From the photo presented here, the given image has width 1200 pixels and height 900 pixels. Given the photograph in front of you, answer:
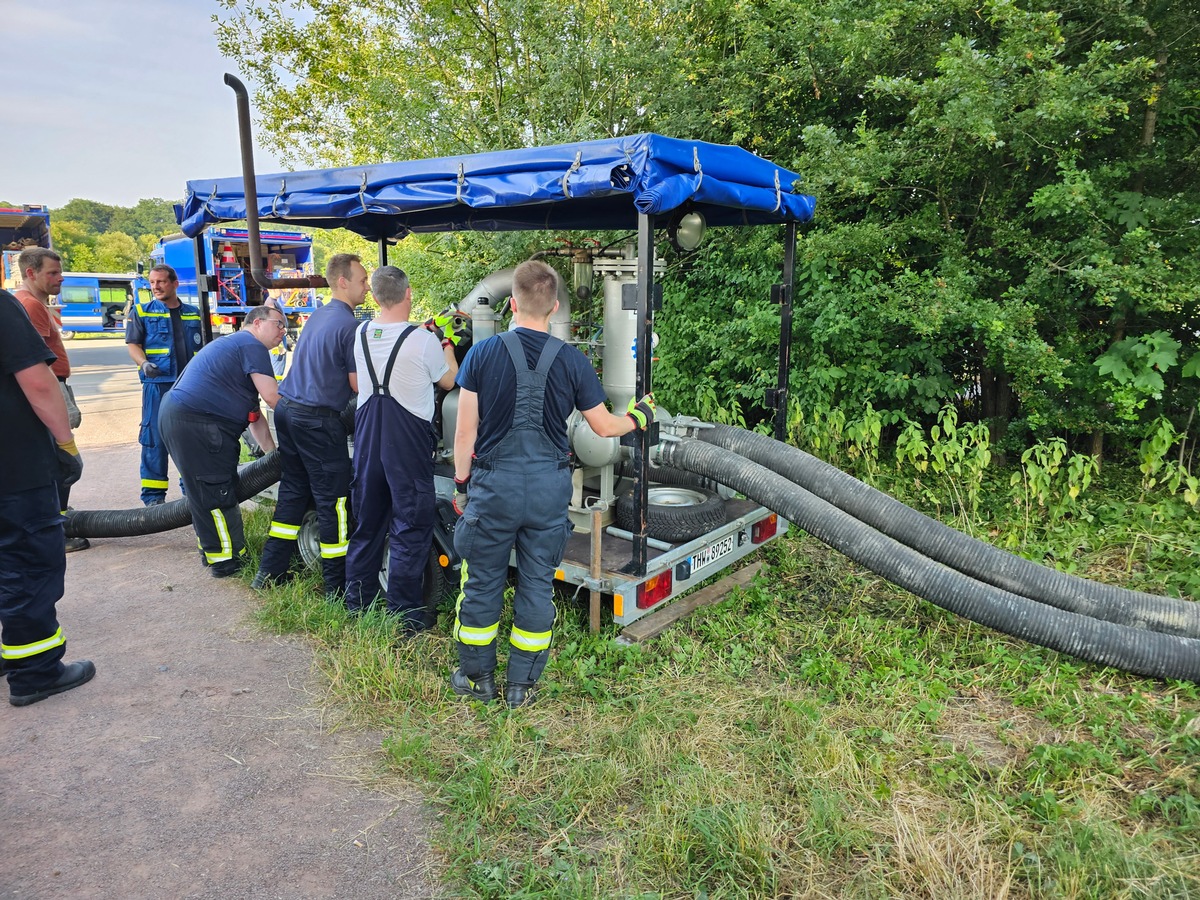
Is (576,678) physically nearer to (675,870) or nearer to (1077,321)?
(675,870)

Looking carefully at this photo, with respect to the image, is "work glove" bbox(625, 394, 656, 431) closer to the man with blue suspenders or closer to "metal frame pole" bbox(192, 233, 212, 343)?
the man with blue suspenders

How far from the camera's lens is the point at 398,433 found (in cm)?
400

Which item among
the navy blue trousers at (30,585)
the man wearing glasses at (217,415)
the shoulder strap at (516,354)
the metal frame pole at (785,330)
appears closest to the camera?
the shoulder strap at (516,354)

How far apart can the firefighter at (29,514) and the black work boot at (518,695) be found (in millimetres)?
2244

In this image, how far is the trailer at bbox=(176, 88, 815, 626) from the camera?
3543 mm

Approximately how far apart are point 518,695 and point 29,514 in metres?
2.46

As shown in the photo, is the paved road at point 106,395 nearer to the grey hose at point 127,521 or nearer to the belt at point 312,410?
the grey hose at point 127,521

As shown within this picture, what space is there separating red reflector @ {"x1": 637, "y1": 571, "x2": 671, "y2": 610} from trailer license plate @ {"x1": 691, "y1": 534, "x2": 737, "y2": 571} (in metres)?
0.22

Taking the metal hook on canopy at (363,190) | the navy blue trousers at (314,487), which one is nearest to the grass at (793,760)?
the navy blue trousers at (314,487)

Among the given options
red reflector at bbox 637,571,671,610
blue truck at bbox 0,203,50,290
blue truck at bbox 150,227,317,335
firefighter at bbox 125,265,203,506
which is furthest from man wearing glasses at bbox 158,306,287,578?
blue truck at bbox 0,203,50,290

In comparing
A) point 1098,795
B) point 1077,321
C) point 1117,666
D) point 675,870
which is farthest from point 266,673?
point 1077,321

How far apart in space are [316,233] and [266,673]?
20260mm

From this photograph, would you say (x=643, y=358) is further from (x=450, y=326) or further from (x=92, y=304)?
(x=92, y=304)

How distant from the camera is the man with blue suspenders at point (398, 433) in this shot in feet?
13.1
